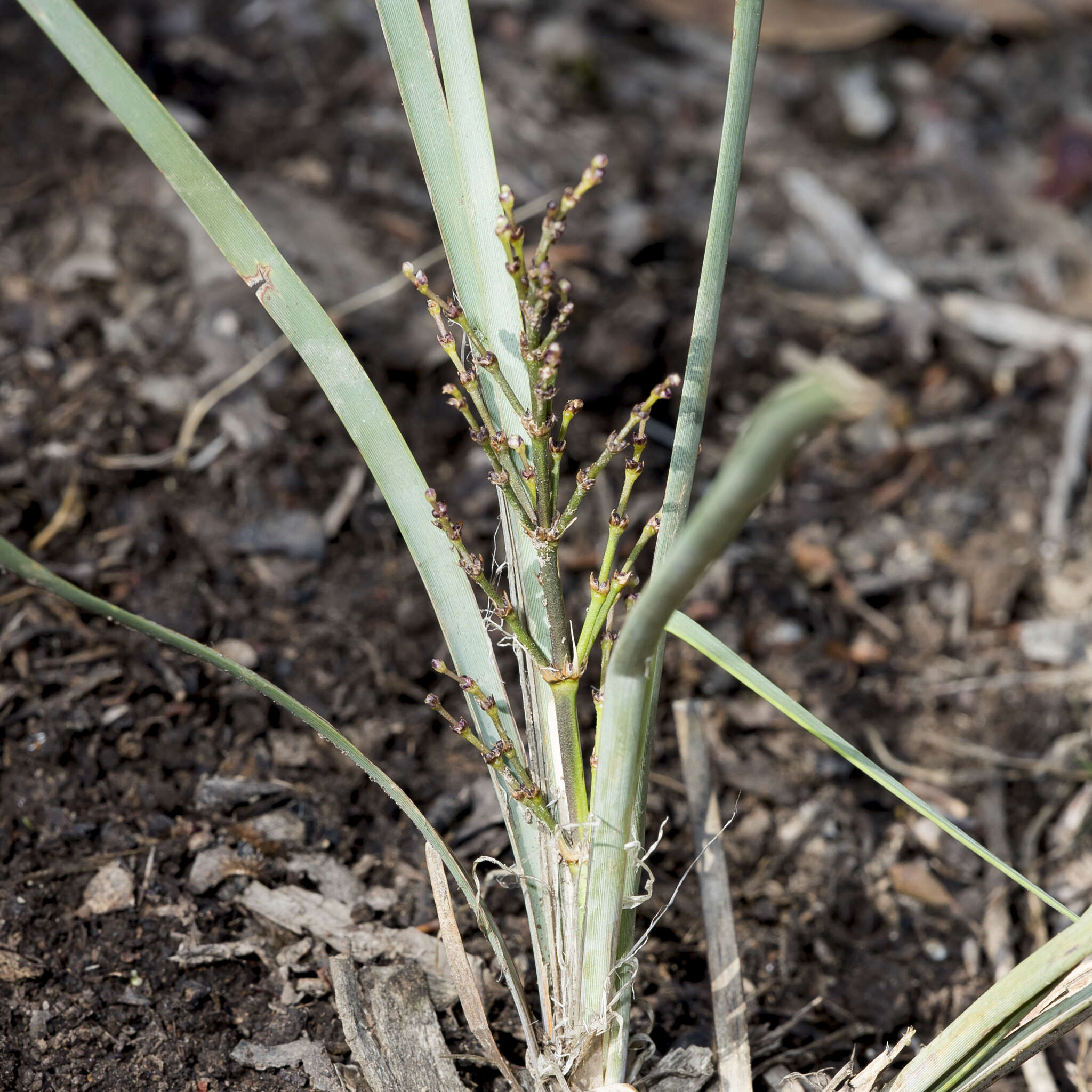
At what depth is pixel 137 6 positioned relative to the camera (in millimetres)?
2676

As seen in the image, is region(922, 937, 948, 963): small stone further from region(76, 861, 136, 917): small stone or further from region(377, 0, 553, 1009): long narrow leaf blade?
region(76, 861, 136, 917): small stone

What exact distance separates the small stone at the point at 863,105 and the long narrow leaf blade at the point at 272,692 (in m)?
2.78

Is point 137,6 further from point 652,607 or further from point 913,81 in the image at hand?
point 652,607

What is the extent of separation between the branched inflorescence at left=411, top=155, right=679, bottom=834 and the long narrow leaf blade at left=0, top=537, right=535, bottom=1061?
0.32ft

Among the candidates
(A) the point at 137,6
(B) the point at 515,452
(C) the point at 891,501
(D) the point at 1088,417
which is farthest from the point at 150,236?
(D) the point at 1088,417

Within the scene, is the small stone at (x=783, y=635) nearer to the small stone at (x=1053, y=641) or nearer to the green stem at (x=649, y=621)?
the small stone at (x=1053, y=641)

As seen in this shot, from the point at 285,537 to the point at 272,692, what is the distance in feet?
3.04

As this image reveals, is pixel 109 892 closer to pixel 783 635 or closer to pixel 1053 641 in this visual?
pixel 783 635

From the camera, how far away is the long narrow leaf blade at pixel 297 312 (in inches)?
37.2

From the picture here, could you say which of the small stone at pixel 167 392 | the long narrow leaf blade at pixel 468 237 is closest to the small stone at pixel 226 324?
the small stone at pixel 167 392

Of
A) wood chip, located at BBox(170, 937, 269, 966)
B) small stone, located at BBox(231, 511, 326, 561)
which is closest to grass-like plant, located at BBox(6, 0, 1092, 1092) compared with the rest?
wood chip, located at BBox(170, 937, 269, 966)

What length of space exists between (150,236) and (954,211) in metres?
2.24

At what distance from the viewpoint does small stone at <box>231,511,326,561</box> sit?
6.00 feet

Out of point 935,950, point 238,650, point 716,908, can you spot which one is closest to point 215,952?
point 238,650
